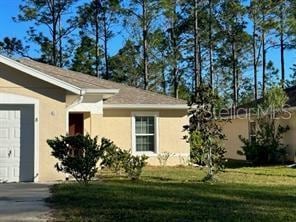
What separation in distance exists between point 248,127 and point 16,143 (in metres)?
15.8

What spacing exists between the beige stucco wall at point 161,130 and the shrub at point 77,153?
318 inches

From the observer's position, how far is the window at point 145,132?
22.7m

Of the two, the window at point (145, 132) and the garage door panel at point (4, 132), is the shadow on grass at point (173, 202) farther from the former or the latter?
the window at point (145, 132)

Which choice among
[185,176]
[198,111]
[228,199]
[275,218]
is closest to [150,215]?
[275,218]

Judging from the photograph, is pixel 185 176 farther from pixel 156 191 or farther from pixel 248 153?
pixel 248 153

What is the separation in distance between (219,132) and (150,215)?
681 centimetres

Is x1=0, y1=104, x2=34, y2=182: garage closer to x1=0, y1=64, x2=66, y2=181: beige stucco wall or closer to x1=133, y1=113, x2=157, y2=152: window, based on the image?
x1=0, y1=64, x2=66, y2=181: beige stucco wall

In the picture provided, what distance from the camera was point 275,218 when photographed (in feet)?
29.7

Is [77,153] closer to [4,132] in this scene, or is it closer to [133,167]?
[133,167]

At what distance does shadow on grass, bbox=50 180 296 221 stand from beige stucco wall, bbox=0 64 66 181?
223cm

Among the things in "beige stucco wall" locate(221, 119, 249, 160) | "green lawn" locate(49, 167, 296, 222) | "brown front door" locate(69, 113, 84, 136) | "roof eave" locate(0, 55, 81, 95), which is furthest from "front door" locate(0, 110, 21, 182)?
"beige stucco wall" locate(221, 119, 249, 160)

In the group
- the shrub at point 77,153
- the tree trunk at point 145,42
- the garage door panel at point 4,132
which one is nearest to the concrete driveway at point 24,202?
the shrub at point 77,153

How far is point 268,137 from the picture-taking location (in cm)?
2397

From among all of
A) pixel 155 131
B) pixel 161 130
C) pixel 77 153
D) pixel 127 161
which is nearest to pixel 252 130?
pixel 161 130
